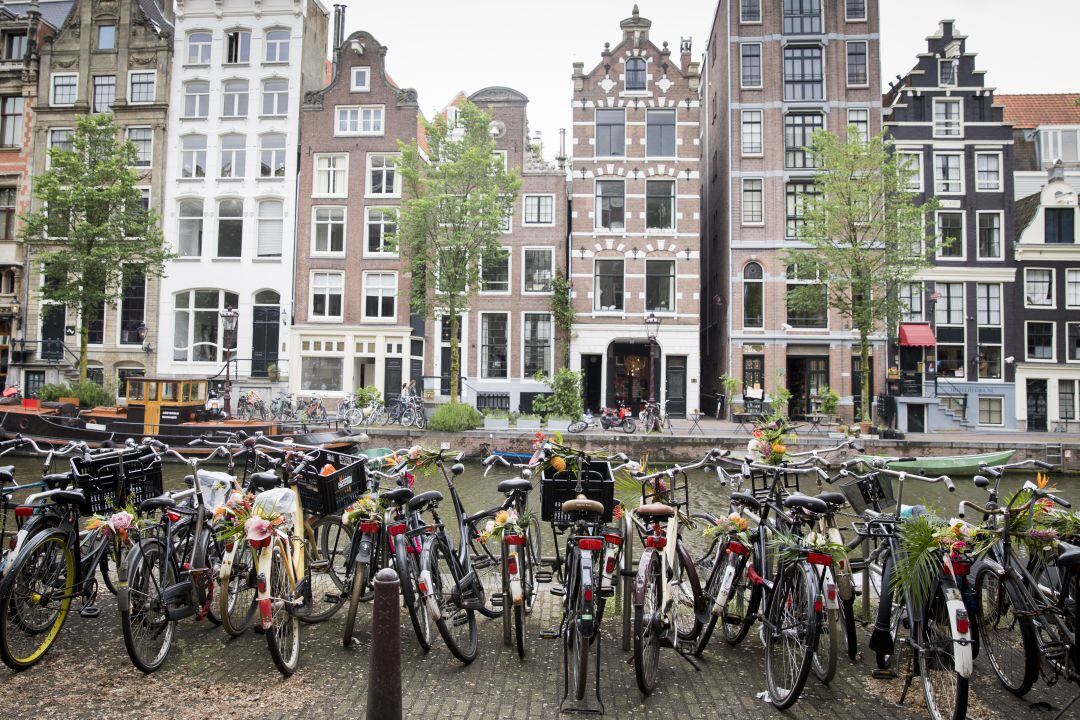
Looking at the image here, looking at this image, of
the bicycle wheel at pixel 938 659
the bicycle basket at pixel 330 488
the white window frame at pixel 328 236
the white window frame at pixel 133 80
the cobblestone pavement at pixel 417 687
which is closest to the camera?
the bicycle wheel at pixel 938 659

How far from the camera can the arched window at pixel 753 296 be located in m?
26.2

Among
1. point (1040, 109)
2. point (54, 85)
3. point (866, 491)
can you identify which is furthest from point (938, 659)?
point (54, 85)

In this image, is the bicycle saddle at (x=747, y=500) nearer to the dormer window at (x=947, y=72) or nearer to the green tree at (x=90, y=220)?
the green tree at (x=90, y=220)

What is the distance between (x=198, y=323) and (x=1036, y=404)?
33.8 m

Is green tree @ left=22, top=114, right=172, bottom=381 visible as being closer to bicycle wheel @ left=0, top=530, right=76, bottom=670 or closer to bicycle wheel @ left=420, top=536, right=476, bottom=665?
bicycle wheel @ left=0, top=530, right=76, bottom=670

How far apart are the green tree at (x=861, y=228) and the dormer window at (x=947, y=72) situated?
7.63 metres

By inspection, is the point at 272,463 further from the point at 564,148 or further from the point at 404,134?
the point at 564,148

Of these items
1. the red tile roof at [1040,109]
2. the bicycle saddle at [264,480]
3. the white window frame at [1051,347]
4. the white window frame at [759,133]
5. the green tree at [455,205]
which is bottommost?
the bicycle saddle at [264,480]

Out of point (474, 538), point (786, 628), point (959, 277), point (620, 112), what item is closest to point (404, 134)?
point (620, 112)

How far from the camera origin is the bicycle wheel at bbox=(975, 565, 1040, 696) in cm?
364

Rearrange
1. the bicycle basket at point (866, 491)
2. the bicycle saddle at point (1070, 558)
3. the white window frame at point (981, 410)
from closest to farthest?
the bicycle saddle at point (1070, 558) < the bicycle basket at point (866, 491) < the white window frame at point (981, 410)

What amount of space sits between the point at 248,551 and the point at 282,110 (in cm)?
Result: 2772

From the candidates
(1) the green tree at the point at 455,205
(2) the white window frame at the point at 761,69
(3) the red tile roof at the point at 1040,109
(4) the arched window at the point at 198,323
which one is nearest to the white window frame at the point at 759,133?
(2) the white window frame at the point at 761,69

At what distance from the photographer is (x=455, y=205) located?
20.8 metres
